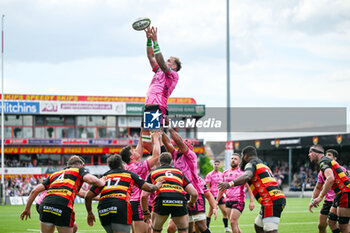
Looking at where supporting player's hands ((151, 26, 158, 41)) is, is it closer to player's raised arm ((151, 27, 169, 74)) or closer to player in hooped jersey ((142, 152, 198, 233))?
player's raised arm ((151, 27, 169, 74))

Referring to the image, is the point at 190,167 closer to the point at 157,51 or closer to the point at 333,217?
the point at 157,51

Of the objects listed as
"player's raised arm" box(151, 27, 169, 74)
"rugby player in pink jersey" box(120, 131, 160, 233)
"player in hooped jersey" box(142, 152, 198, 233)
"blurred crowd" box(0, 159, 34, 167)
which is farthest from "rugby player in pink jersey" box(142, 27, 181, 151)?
"blurred crowd" box(0, 159, 34, 167)

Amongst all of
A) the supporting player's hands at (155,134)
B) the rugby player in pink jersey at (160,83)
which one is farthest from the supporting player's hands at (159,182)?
the rugby player in pink jersey at (160,83)

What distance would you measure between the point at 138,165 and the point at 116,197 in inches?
112

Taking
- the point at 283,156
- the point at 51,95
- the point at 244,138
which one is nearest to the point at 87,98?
the point at 51,95

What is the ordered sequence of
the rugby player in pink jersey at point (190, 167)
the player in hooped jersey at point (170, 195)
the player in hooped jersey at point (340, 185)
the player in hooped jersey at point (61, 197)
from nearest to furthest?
the player in hooped jersey at point (61, 197), the player in hooped jersey at point (170, 195), the rugby player in pink jersey at point (190, 167), the player in hooped jersey at point (340, 185)

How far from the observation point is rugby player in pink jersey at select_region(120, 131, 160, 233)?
11180 mm

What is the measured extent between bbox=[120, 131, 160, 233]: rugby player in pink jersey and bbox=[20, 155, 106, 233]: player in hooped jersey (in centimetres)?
149

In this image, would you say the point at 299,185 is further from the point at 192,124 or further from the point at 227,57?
the point at 227,57

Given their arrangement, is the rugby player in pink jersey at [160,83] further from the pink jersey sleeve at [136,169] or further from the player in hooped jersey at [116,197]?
the pink jersey sleeve at [136,169]

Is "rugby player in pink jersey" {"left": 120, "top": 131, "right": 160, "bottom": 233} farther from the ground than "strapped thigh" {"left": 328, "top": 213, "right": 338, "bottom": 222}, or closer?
farther from the ground

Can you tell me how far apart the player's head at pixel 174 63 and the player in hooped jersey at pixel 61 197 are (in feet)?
9.29

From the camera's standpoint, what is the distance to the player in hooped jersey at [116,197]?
9.72 m

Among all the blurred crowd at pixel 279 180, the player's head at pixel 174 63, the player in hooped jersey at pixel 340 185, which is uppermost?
the player's head at pixel 174 63
